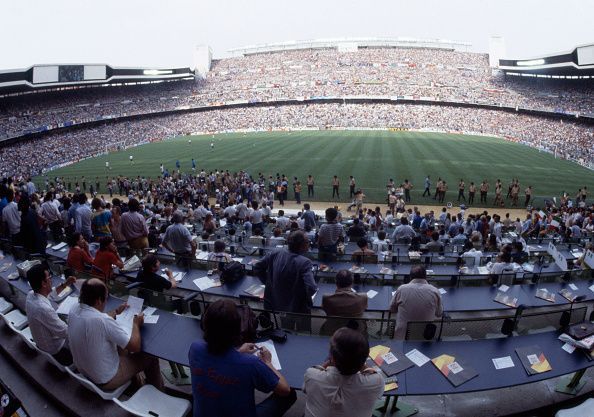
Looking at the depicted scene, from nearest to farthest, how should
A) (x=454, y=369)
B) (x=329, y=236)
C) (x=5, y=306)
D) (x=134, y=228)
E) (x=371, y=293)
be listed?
(x=454, y=369) → (x=5, y=306) → (x=371, y=293) → (x=134, y=228) → (x=329, y=236)

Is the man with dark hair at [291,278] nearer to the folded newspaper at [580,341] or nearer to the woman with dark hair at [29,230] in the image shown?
the folded newspaper at [580,341]

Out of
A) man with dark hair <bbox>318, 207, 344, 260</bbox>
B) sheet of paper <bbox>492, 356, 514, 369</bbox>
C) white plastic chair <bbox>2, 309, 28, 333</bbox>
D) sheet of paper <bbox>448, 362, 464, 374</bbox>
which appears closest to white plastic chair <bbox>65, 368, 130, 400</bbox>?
white plastic chair <bbox>2, 309, 28, 333</bbox>

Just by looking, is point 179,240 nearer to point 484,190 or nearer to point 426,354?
point 426,354

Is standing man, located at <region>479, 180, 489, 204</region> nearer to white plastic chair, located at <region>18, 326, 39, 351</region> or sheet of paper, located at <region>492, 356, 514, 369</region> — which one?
sheet of paper, located at <region>492, 356, 514, 369</region>

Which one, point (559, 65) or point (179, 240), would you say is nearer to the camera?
point (179, 240)

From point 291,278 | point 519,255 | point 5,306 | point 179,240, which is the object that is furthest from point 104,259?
point 519,255

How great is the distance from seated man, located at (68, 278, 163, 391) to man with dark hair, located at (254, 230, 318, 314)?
1855 millimetres

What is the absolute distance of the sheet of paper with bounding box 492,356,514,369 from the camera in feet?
15.1

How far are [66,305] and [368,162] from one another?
31.2 metres

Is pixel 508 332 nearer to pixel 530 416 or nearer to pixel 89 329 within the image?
pixel 530 416

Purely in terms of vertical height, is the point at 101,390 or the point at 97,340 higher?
the point at 97,340

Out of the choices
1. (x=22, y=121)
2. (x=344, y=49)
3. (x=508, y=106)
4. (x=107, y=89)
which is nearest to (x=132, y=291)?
(x=22, y=121)

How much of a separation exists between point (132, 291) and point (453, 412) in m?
4.83

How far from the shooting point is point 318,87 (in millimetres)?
84500
